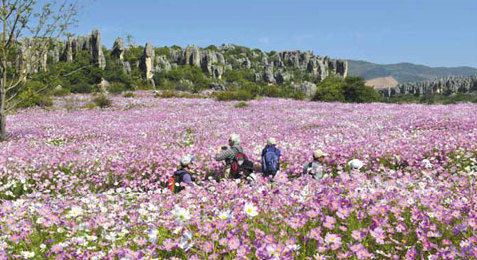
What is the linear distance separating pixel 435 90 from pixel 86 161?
435ft

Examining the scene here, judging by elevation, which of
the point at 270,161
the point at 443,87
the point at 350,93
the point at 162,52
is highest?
the point at 162,52

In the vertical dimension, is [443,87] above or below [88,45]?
below

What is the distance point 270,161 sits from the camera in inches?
366

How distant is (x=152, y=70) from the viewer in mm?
103000

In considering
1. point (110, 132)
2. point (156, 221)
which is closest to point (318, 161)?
point (156, 221)

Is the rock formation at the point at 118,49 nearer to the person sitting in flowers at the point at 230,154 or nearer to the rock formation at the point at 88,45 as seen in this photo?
the rock formation at the point at 88,45

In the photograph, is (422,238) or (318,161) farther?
(318,161)

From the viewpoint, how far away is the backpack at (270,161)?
30.4ft

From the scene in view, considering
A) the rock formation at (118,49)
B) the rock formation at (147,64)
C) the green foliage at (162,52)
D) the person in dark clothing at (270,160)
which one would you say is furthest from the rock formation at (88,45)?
the person in dark clothing at (270,160)

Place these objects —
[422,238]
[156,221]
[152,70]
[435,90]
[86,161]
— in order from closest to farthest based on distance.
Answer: [422,238] → [156,221] → [86,161] → [152,70] → [435,90]

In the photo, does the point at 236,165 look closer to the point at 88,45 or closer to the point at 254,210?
the point at 254,210

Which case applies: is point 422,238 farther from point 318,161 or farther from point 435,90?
point 435,90

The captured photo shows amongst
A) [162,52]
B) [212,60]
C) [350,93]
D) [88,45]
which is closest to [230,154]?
[350,93]

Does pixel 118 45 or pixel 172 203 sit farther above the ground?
pixel 118 45
